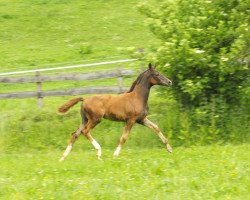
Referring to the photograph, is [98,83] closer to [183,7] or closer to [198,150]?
[183,7]

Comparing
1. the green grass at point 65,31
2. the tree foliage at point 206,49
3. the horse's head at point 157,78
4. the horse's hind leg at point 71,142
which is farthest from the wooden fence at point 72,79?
the green grass at point 65,31

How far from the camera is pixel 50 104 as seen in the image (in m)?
20.8

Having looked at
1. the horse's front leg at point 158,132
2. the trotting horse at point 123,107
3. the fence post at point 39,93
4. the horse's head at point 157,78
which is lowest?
the fence post at point 39,93

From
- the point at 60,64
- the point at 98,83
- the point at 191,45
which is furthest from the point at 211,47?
the point at 60,64

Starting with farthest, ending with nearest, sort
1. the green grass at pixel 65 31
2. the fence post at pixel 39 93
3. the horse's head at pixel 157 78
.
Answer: the green grass at pixel 65 31 → the fence post at pixel 39 93 → the horse's head at pixel 157 78

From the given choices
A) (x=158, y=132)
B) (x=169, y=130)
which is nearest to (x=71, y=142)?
(x=158, y=132)

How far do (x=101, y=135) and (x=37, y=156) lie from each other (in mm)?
2839

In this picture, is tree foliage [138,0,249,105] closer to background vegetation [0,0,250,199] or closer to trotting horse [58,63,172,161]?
background vegetation [0,0,250,199]

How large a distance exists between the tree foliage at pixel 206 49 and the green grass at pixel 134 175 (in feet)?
7.32

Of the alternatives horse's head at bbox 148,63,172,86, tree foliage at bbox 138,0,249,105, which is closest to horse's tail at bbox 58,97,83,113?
horse's head at bbox 148,63,172,86

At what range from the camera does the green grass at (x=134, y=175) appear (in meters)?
11.2

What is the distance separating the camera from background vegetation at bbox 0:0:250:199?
11750 mm

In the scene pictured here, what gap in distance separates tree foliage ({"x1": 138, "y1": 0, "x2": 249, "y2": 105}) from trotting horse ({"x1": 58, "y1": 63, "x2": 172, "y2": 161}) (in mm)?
1140

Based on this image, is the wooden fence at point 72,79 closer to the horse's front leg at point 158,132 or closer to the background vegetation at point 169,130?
the background vegetation at point 169,130
